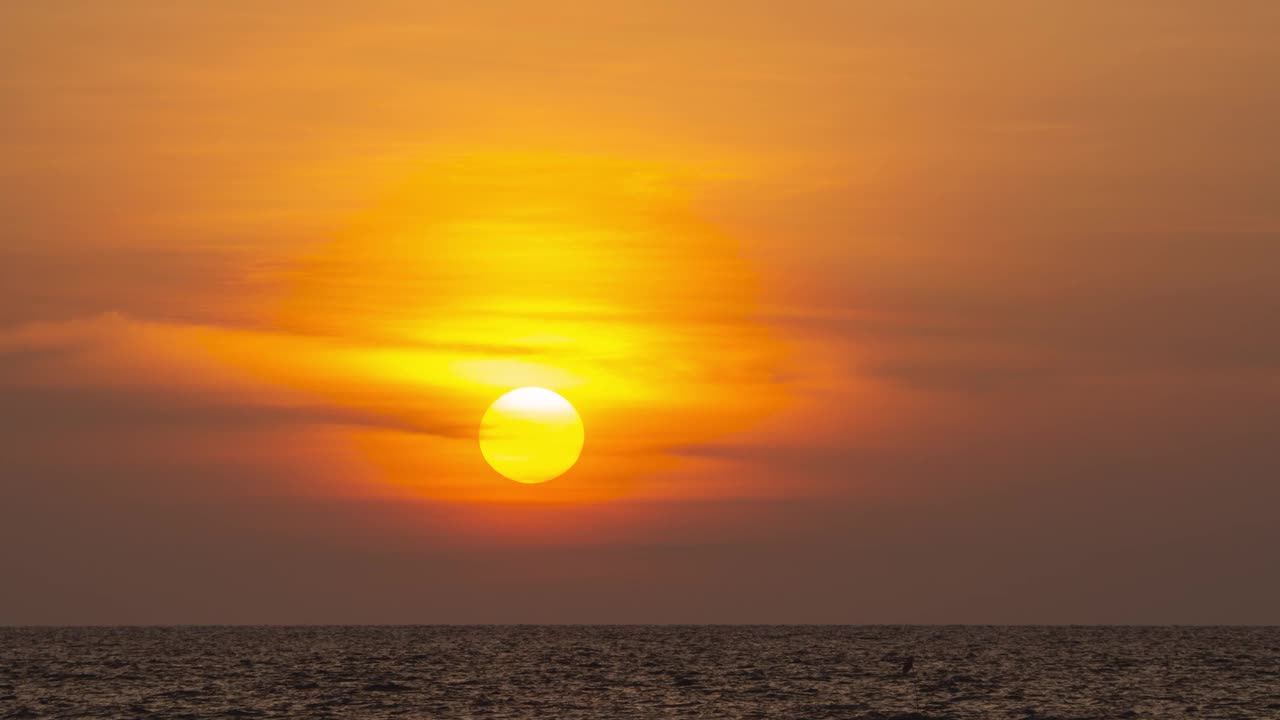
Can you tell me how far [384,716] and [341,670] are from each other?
57.2 m

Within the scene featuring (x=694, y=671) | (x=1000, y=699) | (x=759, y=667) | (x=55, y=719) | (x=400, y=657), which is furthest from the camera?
(x=400, y=657)

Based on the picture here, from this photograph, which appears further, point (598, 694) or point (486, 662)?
point (486, 662)

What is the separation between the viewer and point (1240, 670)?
149 m

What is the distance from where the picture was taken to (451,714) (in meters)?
92.4

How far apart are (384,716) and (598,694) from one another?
21.5 meters

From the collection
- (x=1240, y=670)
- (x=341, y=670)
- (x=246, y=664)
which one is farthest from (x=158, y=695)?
(x=1240, y=670)

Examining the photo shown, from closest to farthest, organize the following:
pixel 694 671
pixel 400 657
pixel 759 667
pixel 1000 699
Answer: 1. pixel 1000 699
2. pixel 694 671
3. pixel 759 667
4. pixel 400 657

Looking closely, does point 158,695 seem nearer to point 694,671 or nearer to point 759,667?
point 694,671

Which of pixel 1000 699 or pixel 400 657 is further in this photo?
pixel 400 657

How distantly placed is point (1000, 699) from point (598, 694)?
26748mm

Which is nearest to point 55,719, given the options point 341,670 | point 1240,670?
point 341,670

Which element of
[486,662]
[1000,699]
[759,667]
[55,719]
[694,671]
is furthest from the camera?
[486,662]

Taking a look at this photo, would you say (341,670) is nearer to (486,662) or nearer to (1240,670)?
(486,662)

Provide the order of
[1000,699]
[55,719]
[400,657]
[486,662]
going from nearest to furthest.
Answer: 1. [55,719]
2. [1000,699]
3. [486,662]
4. [400,657]
